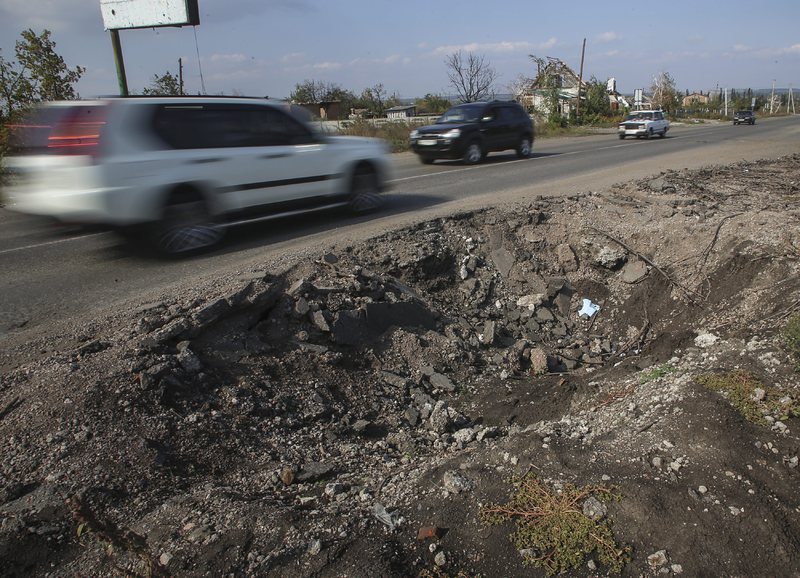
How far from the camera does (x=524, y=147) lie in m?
17.6

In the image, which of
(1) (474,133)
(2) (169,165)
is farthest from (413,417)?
(1) (474,133)

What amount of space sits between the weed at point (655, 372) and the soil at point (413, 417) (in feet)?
0.14

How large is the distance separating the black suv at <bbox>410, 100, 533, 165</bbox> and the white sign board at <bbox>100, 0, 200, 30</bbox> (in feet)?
22.0

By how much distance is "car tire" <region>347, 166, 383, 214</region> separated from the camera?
8.95 m

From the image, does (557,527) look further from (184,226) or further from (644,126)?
(644,126)

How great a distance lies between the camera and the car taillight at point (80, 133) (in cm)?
606

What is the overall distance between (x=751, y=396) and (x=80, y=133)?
6.37 m

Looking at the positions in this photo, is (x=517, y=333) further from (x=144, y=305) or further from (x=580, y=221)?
(x=144, y=305)

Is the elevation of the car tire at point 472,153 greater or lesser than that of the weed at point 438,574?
greater

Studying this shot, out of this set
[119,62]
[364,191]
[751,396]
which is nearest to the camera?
[751,396]

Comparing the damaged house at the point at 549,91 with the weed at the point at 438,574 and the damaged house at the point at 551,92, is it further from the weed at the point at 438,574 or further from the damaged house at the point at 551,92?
the weed at the point at 438,574

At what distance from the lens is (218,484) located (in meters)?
3.27

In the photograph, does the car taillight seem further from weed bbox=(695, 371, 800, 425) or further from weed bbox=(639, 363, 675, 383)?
weed bbox=(695, 371, 800, 425)

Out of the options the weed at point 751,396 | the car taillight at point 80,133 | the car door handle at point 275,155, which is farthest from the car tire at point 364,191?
the weed at point 751,396
